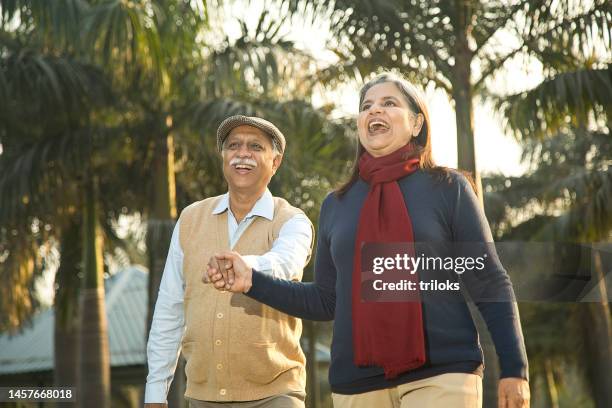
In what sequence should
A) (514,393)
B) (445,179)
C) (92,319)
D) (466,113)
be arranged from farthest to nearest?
(92,319) < (466,113) < (445,179) < (514,393)

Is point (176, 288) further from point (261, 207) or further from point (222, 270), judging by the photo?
point (222, 270)

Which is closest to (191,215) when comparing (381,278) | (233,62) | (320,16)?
(381,278)

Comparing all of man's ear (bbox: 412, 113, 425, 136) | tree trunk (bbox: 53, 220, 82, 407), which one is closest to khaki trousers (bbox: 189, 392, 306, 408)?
man's ear (bbox: 412, 113, 425, 136)

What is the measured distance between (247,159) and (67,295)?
480 inches

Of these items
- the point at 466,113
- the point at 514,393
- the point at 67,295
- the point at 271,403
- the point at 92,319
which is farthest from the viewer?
the point at 67,295

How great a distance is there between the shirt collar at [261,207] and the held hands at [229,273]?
25.8 inches

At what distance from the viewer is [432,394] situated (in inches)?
110

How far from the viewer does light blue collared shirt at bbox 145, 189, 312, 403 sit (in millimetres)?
3682

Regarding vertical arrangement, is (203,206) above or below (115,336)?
above

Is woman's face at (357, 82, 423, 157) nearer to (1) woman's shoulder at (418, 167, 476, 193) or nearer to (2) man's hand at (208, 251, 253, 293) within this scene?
(1) woman's shoulder at (418, 167, 476, 193)

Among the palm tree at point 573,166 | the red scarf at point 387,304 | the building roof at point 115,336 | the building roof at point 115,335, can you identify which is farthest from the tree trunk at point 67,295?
the red scarf at point 387,304

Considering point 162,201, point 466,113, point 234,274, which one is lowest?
point 234,274

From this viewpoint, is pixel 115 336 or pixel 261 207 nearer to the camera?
pixel 261 207

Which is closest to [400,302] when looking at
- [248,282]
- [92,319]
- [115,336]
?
[248,282]
